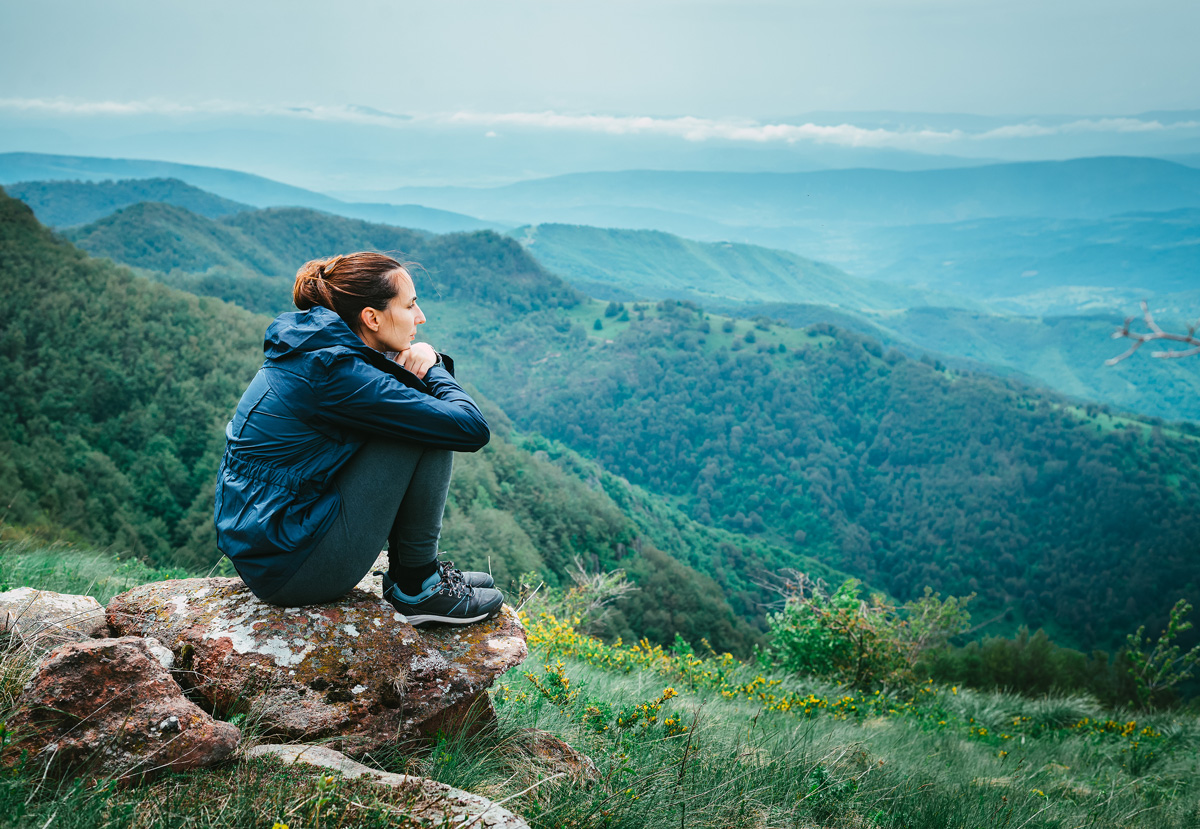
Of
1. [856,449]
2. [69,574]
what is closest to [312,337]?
[69,574]

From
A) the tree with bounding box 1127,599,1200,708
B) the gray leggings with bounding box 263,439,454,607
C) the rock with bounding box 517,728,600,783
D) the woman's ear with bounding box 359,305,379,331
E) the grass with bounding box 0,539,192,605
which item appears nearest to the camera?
the gray leggings with bounding box 263,439,454,607

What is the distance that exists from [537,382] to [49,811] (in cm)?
13228

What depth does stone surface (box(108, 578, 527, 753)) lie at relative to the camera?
247 centimetres

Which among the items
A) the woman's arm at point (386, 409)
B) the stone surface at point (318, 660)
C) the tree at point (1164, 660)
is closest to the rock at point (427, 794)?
the stone surface at point (318, 660)

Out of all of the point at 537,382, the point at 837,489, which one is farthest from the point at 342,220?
the point at 837,489

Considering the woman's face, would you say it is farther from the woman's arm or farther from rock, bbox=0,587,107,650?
rock, bbox=0,587,107,650

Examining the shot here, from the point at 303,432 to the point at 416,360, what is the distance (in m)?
0.63

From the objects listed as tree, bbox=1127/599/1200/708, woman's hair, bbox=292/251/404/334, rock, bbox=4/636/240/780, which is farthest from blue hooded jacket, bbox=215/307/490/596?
tree, bbox=1127/599/1200/708

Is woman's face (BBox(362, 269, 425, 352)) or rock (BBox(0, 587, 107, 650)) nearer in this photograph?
rock (BBox(0, 587, 107, 650))

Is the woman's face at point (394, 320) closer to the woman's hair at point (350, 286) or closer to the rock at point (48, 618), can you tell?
the woman's hair at point (350, 286)

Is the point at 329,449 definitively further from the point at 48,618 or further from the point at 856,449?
the point at 856,449

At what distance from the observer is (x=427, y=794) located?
2133 mm

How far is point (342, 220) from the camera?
18988 cm

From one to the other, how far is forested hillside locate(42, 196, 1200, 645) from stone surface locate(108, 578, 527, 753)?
67358 millimetres
